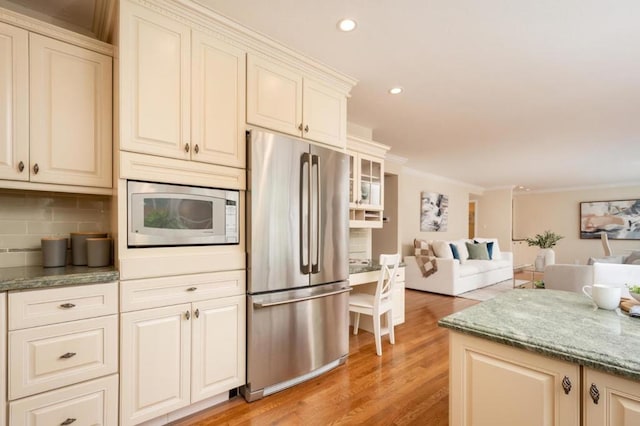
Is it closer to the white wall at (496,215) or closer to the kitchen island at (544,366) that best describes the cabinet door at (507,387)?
the kitchen island at (544,366)

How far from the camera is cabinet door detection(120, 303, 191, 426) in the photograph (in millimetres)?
1683

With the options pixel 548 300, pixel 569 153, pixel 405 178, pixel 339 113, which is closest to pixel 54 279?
pixel 339 113

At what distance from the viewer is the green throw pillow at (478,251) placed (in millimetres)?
6777

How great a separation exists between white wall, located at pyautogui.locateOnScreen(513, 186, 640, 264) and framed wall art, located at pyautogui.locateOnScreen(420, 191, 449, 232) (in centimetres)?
419

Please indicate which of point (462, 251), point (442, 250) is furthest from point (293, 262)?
point (462, 251)

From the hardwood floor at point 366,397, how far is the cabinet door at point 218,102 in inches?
64.8

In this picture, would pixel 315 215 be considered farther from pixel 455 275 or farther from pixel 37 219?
pixel 455 275

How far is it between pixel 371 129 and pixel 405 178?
2.88m

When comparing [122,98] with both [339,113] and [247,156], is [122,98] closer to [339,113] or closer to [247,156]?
[247,156]

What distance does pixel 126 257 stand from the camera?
66.9 inches

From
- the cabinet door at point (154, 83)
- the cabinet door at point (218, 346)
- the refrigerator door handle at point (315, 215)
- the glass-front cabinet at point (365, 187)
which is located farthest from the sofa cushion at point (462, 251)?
the cabinet door at point (154, 83)

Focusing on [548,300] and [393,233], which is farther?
[393,233]

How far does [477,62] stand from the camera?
2.45 m

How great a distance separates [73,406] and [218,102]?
73.9 inches
